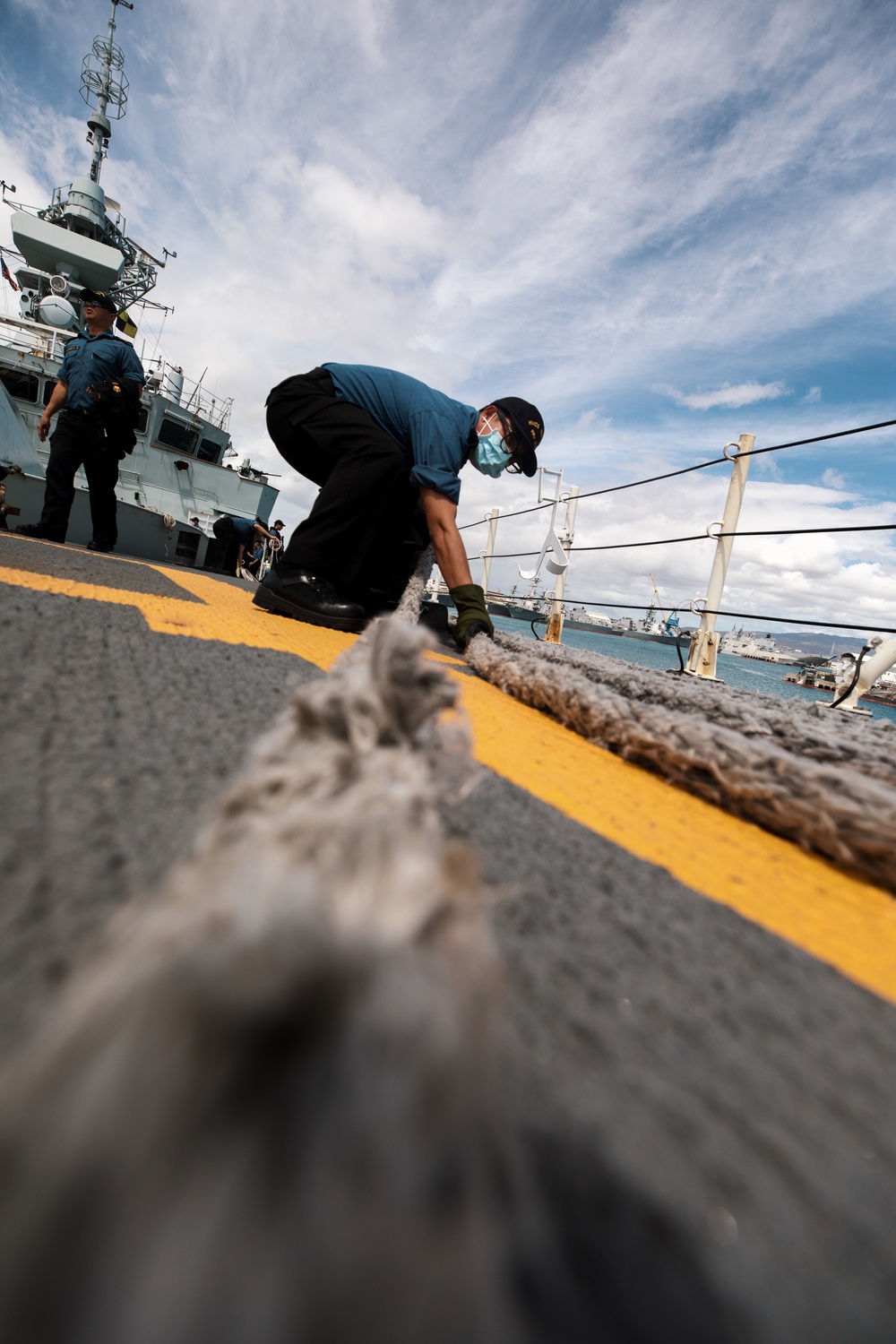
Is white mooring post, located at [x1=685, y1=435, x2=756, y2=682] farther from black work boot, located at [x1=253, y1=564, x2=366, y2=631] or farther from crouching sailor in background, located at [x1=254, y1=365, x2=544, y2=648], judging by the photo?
black work boot, located at [x1=253, y1=564, x2=366, y2=631]

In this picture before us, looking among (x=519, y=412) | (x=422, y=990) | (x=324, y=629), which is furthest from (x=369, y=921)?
(x=519, y=412)

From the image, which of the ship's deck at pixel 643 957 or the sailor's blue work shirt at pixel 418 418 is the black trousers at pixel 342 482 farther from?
the ship's deck at pixel 643 957

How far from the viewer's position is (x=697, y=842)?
645mm

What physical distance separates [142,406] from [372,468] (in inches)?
238

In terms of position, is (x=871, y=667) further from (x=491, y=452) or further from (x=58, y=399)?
(x=58, y=399)

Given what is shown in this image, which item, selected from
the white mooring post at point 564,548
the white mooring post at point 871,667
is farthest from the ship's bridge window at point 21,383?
the white mooring post at point 871,667

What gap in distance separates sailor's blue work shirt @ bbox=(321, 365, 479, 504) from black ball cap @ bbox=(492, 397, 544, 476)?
13 cm

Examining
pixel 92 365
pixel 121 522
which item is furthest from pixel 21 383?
pixel 92 365

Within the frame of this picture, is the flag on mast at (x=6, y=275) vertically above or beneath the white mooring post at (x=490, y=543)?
above

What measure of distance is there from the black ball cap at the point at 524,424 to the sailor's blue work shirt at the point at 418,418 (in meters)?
0.13

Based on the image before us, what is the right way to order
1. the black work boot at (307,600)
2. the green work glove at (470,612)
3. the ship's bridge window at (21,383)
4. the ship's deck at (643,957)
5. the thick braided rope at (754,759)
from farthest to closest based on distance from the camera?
the ship's bridge window at (21,383)
the green work glove at (470,612)
the black work boot at (307,600)
the thick braided rope at (754,759)
the ship's deck at (643,957)

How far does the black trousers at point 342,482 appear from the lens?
1911mm

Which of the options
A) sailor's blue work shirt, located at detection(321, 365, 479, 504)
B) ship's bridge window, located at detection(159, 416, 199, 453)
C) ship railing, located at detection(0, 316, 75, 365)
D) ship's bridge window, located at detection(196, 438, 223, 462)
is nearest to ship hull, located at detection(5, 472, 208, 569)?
ship's bridge window, located at detection(159, 416, 199, 453)

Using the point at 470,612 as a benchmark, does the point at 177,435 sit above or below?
above
